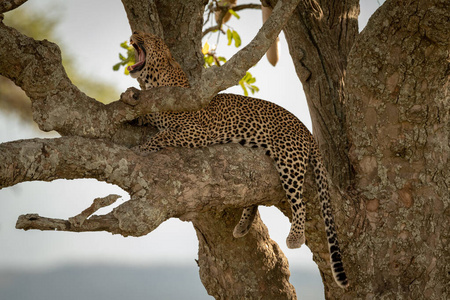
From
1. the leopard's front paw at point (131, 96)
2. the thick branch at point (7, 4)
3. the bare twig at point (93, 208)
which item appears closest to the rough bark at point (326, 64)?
the leopard's front paw at point (131, 96)

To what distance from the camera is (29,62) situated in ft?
16.4

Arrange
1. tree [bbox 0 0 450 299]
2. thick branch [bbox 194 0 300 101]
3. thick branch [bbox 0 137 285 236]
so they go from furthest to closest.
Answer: thick branch [bbox 194 0 300 101] < tree [bbox 0 0 450 299] < thick branch [bbox 0 137 285 236]

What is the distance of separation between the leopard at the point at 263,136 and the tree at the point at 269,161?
150mm

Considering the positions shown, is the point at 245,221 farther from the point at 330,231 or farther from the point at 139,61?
the point at 139,61

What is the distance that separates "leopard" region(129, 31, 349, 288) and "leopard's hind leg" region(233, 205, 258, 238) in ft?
2.39

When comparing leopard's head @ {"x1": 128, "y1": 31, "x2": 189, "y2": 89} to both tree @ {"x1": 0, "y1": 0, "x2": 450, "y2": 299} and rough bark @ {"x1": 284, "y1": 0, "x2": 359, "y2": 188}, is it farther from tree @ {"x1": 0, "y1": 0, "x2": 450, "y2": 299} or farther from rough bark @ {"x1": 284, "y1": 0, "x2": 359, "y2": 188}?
rough bark @ {"x1": 284, "y1": 0, "x2": 359, "y2": 188}

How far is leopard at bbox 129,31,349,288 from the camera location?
18.8 feet

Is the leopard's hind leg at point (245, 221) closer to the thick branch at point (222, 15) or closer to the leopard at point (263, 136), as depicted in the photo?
the leopard at point (263, 136)

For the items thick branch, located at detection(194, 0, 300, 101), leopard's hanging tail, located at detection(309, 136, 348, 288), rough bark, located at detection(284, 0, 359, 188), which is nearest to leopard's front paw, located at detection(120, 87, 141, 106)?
thick branch, located at detection(194, 0, 300, 101)

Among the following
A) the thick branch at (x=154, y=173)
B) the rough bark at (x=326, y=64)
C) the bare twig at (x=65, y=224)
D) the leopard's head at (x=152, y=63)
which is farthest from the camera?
the rough bark at (x=326, y=64)

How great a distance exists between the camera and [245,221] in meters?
6.46

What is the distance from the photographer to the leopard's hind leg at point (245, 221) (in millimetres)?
6449

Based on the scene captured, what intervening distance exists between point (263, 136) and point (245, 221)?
107 cm

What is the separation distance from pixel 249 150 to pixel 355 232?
55.4 inches
